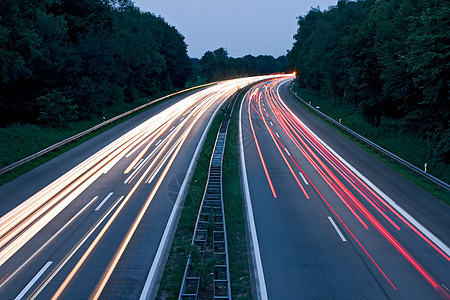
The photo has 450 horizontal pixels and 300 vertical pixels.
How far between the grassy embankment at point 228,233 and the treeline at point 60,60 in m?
17.0

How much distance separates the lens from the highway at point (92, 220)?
10367 millimetres

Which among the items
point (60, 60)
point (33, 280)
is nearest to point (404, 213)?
point (33, 280)

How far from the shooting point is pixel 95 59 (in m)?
41.0

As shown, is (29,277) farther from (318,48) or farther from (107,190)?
(318,48)

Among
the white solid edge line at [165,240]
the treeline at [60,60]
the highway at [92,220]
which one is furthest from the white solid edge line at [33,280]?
the treeline at [60,60]

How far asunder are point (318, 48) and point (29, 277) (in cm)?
6286

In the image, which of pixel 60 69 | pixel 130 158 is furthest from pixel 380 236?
pixel 60 69

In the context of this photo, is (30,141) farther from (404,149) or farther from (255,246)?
(404,149)

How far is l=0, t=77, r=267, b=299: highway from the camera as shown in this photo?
1037cm

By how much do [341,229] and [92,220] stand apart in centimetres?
1044

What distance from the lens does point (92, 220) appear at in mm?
14688

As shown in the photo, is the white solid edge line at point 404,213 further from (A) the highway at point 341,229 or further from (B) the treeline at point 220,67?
(B) the treeline at point 220,67

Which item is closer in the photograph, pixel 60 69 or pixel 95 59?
pixel 60 69

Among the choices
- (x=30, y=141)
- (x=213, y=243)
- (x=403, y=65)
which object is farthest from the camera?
(x=403, y=65)
